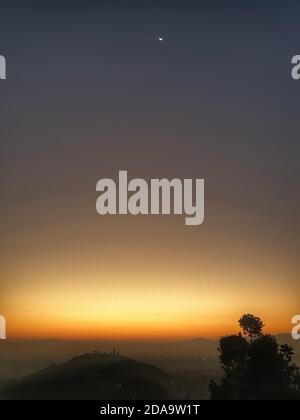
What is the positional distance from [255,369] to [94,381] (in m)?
1.05

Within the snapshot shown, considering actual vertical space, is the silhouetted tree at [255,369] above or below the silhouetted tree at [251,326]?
below

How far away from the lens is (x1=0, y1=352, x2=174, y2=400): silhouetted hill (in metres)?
5.25

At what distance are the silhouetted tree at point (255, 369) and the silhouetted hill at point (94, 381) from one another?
0.39m

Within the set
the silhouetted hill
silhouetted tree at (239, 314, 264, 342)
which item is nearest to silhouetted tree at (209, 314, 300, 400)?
silhouetted tree at (239, 314, 264, 342)

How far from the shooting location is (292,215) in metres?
5.50

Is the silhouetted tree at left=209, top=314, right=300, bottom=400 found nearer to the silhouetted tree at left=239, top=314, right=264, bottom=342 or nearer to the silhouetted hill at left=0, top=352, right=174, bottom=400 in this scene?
the silhouetted tree at left=239, top=314, right=264, bottom=342

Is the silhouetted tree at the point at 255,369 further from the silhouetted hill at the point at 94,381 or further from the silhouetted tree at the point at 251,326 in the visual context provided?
the silhouetted hill at the point at 94,381

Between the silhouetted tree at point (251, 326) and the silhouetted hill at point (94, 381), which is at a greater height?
the silhouetted tree at point (251, 326)

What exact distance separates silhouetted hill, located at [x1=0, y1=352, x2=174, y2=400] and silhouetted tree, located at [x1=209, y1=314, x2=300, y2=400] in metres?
0.39

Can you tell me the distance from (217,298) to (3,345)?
1443 millimetres

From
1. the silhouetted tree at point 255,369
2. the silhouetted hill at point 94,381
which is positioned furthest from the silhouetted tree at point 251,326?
the silhouetted hill at point 94,381

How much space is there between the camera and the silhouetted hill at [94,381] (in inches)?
207
